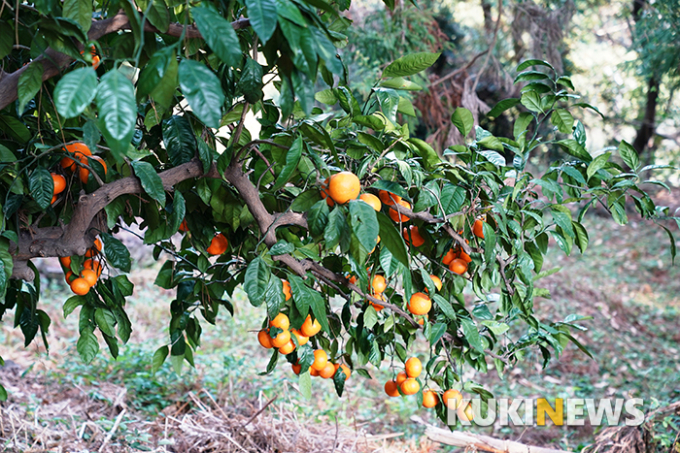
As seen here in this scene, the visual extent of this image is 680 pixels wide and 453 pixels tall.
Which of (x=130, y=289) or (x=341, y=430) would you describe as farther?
(x=341, y=430)

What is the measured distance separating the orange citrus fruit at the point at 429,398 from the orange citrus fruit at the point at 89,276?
2.65 feet

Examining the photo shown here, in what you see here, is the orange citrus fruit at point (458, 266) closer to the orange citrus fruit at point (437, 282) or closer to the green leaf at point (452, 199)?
the orange citrus fruit at point (437, 282)

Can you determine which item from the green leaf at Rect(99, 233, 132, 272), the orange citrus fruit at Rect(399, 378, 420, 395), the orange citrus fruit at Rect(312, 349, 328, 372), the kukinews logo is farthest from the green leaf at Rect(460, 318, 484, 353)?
the kukinews logo

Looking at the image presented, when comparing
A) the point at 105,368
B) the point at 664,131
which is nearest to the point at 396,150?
the point at 105,368

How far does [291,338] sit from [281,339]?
0.07 meters

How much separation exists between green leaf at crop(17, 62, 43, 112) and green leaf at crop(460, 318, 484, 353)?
87 centimetres

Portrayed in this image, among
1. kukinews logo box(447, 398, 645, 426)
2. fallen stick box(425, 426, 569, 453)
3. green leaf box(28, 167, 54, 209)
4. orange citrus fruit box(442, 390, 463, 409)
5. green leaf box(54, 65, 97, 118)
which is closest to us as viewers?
green leaf box(54, 65, 97, 118)

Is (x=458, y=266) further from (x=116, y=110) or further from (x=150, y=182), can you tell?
(x=116, y=110)

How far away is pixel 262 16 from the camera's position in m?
0.52

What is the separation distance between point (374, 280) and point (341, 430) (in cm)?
109

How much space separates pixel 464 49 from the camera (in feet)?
19.0

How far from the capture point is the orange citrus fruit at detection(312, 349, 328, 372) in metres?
1.22

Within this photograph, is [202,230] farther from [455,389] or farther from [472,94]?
[472,94]

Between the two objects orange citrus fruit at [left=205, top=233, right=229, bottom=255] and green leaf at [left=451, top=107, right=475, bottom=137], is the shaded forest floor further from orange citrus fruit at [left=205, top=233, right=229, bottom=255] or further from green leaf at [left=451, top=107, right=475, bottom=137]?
green leaf at [left=451, top=107, right=475, bottom=137]
